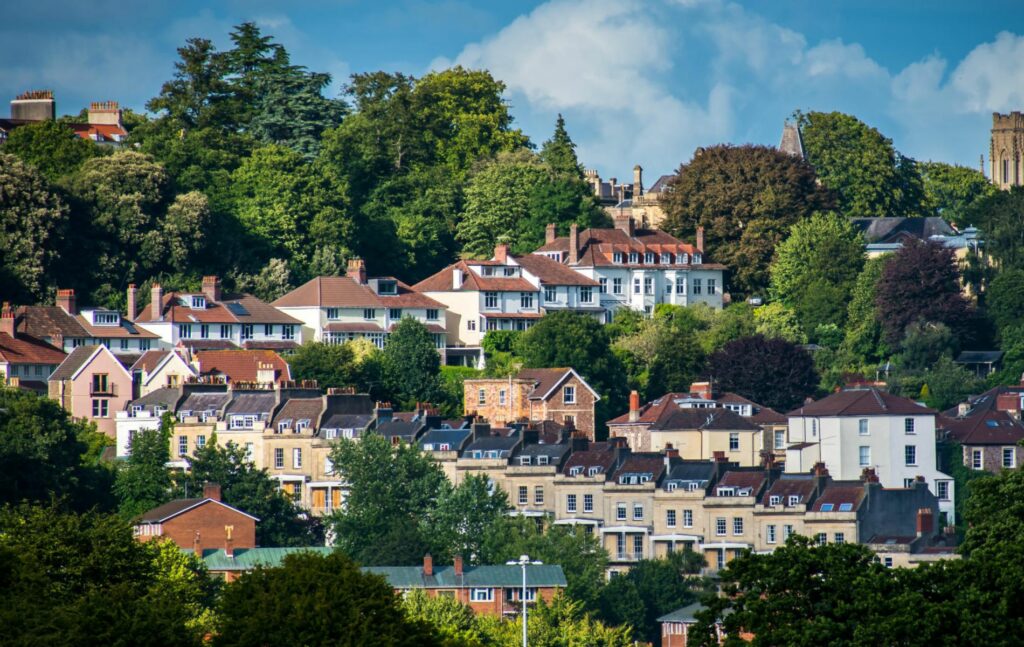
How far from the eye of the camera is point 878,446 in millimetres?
109688

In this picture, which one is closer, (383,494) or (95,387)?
(383,494)

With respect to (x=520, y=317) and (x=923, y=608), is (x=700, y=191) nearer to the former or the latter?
(x=520, y=317)

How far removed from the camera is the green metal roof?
319ft

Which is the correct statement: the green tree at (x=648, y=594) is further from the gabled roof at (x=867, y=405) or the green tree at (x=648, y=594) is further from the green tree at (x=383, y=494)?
the gabled roof at (x=867, y=405)

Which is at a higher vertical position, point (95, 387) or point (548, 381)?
point (548, 381)

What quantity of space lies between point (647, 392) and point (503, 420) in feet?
28.6

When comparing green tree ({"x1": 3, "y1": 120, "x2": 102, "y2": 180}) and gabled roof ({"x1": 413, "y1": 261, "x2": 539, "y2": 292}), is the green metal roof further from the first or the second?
green tree ({"x1": 3, "y1": 120, "x2": 102, "y2": 180})

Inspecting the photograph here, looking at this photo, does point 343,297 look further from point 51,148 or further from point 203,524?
point 203,524

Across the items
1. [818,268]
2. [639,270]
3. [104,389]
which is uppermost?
[639,270]

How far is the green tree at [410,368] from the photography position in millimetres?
118688

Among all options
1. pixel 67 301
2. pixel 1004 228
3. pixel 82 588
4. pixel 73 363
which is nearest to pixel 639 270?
pixel 1004 228

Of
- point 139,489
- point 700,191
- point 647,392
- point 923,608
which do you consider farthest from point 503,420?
point 923,608

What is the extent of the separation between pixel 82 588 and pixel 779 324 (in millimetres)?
60796

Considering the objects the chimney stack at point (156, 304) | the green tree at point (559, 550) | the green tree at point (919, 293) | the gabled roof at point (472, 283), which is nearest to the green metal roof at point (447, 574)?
the green tree at point (559, 550)
